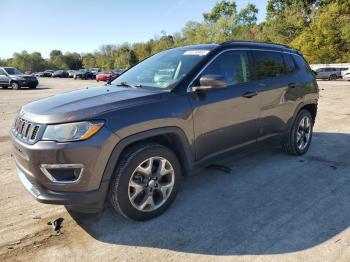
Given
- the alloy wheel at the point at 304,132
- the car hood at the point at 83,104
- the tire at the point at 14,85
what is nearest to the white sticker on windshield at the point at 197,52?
the car hood at the point at 83,104

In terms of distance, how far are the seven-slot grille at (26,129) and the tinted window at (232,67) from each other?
1916mm

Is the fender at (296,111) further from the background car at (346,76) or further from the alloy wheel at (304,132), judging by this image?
the background car at (346,76)

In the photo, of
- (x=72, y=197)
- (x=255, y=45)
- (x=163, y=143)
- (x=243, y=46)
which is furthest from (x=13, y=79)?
(x=72, y=197)

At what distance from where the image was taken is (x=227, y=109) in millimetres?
3982

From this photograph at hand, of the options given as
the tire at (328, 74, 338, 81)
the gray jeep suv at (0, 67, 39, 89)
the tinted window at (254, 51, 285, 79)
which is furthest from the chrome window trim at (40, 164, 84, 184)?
the tire at (328, 74, 338, 81)

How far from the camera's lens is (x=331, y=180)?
446 centimetres

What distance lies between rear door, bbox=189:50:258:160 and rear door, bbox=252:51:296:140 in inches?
7.2

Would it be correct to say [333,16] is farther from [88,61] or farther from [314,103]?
[88,61]

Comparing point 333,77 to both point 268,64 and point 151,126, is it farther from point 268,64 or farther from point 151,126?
point 151,126

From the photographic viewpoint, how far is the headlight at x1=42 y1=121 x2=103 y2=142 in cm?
287

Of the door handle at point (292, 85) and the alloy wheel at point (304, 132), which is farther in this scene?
the alloy wheel at point (304, 132)

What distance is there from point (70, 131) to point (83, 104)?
1.34ft

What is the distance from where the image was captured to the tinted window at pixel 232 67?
3.98 m

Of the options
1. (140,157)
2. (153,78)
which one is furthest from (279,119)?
(140,157)
